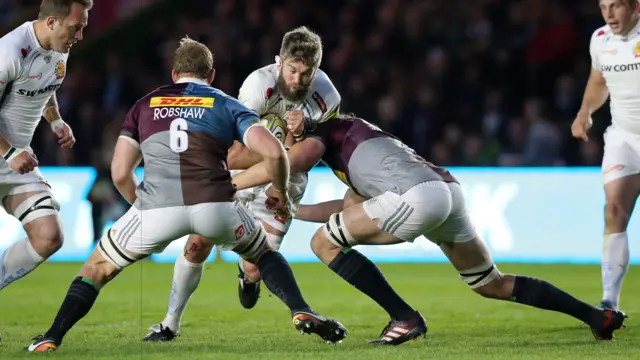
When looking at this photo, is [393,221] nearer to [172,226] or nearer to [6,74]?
[172,226]

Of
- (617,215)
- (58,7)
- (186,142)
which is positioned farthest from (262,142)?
(617,215)

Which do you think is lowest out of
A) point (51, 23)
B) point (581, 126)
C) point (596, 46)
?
point (581, 126)

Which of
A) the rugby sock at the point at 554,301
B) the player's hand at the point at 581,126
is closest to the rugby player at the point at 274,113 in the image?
the rugby sock at the point at 554,301

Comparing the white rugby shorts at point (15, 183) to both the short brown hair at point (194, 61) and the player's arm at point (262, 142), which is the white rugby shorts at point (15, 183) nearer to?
the short brown hair at point (194, 61)

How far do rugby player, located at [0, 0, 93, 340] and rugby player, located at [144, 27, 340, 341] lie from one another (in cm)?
88

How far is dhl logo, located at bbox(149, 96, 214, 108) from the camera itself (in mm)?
6147

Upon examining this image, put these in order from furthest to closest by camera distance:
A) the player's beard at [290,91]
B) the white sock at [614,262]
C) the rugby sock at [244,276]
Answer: the rugby sock at [244,276] → the white sock at [614,262] → the player's beard at [290,91]

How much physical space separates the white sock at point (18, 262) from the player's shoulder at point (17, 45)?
121cm

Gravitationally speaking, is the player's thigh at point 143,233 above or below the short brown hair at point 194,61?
below

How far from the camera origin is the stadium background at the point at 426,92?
13.3 meters

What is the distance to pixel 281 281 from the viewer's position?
20.3 feet

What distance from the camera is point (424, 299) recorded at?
962 cm

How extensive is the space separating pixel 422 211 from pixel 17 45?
108 inches

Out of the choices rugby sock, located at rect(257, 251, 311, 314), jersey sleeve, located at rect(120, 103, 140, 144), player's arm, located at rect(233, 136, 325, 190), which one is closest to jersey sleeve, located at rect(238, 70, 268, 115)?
player's arm, located at rect(233, 136, 325, 190)
